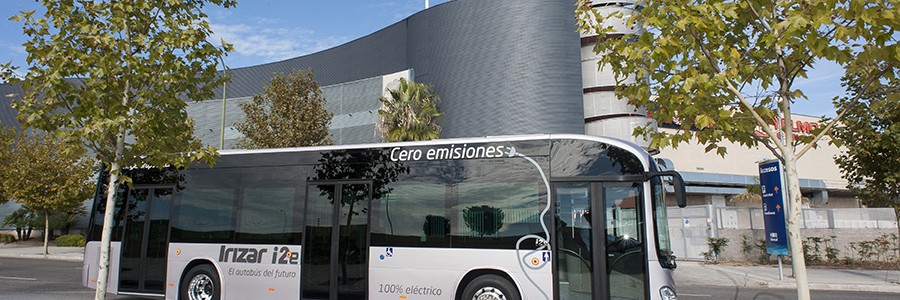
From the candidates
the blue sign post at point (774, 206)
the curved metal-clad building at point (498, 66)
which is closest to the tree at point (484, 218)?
the blue sign post at point (774, 206)

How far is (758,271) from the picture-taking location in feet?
64.7

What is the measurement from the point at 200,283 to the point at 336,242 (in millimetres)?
2990

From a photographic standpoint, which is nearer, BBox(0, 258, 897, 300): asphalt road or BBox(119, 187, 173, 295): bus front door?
BBox(119, 187, 173, 295): bus front door

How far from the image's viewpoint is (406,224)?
30.3ft

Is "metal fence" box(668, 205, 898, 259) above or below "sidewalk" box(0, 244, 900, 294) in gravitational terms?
above

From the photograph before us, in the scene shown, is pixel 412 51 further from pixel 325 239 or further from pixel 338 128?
pixel 325 239

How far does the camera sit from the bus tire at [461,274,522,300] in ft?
27.7

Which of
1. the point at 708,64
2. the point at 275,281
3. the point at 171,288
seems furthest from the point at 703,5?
the point at 171,288

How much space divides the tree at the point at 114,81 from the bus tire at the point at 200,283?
6.13 feet

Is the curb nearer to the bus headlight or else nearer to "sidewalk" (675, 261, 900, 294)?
"sidewalk" (675, 261, 900, 294)

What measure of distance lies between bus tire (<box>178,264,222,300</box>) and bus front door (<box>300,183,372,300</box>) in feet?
6.53

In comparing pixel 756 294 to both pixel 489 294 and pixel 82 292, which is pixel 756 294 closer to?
pixel 489 294

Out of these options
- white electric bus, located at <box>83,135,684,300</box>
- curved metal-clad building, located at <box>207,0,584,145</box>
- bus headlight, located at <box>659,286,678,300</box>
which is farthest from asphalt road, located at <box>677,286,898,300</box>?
curved metal-clad building, located at <box>207,0,584,145</box>

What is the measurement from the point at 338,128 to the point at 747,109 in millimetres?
36996
